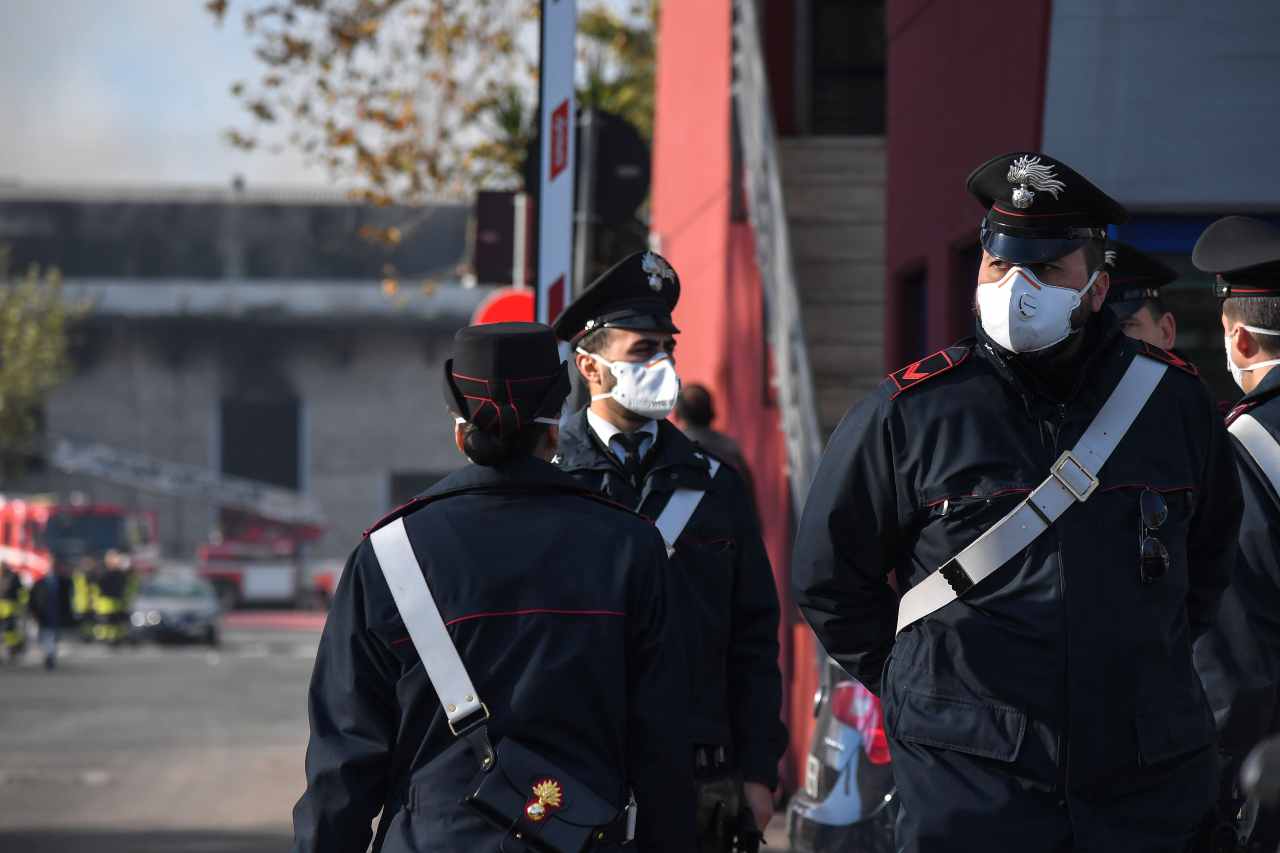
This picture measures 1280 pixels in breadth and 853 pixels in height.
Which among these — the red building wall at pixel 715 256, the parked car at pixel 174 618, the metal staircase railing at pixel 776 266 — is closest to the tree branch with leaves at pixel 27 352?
the parked car at pixel 174 618

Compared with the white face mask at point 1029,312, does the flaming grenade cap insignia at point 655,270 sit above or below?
below

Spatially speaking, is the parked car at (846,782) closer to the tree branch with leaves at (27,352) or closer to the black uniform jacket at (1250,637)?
the black uniform jacket at (1250,637)

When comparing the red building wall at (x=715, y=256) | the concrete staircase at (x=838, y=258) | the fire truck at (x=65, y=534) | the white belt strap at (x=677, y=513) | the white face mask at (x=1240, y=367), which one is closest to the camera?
the white face mask at (x=1240, y=367)

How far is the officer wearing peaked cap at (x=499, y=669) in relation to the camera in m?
3.47

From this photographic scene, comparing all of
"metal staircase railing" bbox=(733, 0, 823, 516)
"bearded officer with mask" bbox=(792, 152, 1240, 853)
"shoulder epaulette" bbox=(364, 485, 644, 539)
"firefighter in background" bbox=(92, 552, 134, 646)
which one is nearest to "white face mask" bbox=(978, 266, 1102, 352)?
"bearded officer with mask" bbox=(792, 152, 1240, 853)

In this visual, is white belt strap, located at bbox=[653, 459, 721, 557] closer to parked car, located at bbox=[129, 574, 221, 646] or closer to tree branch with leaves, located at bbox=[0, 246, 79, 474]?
parked car, located at bbox=[129, 574, 221, 646]

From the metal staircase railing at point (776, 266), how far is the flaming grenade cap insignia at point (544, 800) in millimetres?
5712

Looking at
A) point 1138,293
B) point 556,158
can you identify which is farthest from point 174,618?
point 1138,293

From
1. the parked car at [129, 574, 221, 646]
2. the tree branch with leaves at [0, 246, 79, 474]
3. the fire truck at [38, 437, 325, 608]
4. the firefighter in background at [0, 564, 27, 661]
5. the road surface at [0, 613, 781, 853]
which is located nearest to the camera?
the road surface at [0, 613, 781, 853]

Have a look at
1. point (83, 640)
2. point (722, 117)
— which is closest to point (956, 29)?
point (722, 117)

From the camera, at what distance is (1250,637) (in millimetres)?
3979

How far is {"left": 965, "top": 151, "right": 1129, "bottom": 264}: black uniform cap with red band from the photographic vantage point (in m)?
3.68

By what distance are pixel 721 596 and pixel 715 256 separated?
10.6 metres

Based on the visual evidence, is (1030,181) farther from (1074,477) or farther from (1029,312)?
(1074,477)
